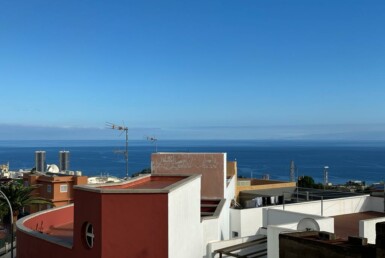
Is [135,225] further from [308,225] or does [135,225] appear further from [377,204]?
[377,204]

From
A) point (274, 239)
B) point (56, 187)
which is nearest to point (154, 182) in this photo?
point (274, 239)

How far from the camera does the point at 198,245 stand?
16.3 meters

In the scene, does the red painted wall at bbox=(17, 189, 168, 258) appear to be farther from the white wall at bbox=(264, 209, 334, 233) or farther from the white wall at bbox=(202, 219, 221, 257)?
the white wall at bbox=(264, 209, 334, 233)

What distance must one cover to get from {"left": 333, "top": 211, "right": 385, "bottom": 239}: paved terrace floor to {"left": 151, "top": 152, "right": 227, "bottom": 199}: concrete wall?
22.0ft

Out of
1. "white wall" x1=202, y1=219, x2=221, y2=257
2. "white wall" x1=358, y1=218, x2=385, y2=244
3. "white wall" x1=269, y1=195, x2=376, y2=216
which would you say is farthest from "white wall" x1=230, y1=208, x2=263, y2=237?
"white wall" x1=358, y1=218, x2=385, y2=244

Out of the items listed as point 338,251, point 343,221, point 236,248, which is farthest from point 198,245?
point 343,221

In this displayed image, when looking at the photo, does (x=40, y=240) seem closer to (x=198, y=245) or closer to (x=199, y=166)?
(x=198, y=245)

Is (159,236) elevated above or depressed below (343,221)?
above

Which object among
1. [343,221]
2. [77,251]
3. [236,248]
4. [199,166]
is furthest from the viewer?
[199,166]

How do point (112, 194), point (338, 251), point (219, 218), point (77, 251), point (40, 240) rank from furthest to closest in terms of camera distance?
point (219, 218) < point (40, 240) < point (77, 251) < point (112, 194) < point (338, 251)

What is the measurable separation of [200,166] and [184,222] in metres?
9.49

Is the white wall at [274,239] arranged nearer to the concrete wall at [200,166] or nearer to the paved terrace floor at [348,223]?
the paved terrace floor at [348,223]

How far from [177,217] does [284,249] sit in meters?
3.63

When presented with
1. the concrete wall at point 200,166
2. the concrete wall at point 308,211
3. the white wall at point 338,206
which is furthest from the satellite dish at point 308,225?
the concrete wall at point 200,166
